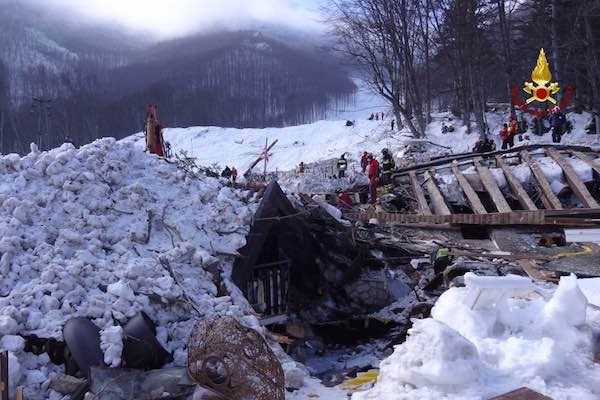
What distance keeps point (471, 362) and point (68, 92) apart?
2063 inches

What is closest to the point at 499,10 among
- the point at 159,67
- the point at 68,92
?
the point at 68,92

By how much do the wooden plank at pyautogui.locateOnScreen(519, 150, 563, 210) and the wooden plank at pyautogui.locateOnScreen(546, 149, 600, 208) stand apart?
1.39ft

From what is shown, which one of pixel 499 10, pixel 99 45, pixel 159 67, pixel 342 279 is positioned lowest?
pixel 342 279

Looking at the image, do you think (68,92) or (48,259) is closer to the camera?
(48,259)

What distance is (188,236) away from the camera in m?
6.37

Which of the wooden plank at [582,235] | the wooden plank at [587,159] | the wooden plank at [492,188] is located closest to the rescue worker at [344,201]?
the wooden plank at [492,188]

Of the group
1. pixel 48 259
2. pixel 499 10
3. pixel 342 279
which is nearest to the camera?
pixel 48 259

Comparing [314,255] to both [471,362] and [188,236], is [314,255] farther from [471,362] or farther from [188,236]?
[471,362]

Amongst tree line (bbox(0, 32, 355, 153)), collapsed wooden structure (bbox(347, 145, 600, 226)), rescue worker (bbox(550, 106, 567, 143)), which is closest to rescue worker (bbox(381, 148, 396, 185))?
collapsed wooden structure (bbox(347, 145, 600, 226))

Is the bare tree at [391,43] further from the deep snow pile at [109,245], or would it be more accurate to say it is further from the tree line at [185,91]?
the tree line at [185,91]

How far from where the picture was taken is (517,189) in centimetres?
1061

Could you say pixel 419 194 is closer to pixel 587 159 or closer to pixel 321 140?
pixel 587 159

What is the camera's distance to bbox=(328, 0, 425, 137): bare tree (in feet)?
72.8

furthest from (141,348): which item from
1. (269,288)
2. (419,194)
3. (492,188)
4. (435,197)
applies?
(492,188)
